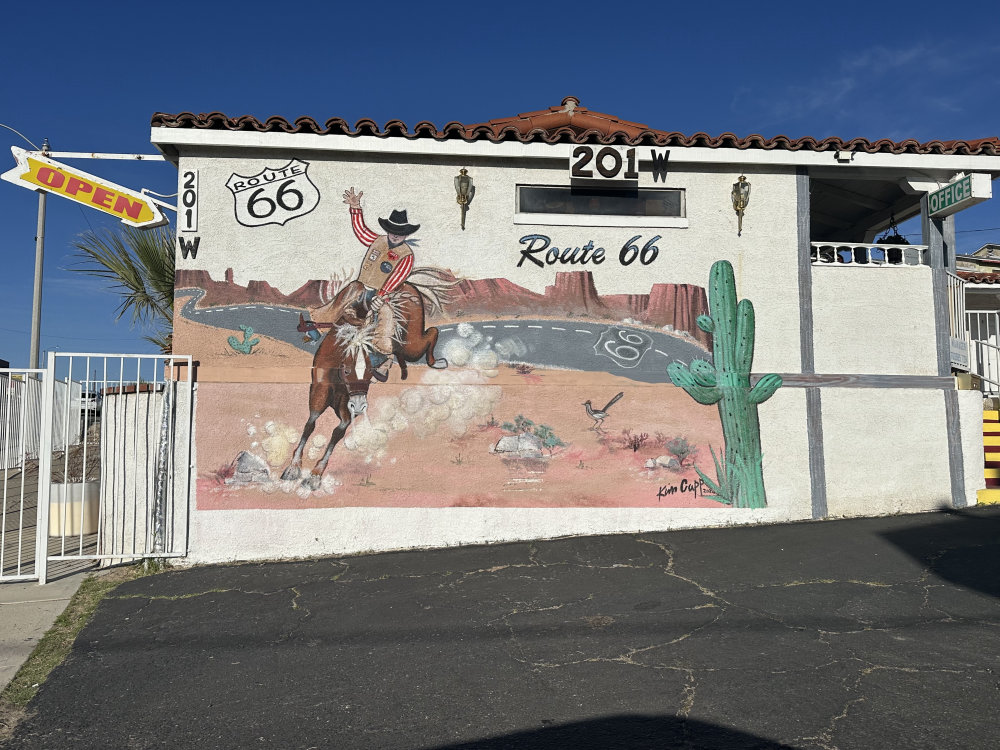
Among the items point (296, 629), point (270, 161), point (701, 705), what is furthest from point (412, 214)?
point (701, 705)

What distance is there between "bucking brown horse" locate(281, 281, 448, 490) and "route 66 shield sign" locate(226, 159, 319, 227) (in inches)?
44.8

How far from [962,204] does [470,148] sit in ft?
20.5

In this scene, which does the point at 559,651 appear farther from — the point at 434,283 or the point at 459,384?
the point at 434,283

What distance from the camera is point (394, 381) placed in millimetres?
8234

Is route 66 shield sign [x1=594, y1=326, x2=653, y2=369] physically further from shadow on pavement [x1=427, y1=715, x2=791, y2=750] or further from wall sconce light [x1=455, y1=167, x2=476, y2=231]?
shadow on pavement [x1=427, y1=715, x2=791, y2=750]

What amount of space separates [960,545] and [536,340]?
500 centimetres

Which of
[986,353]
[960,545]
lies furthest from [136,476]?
[986,353]

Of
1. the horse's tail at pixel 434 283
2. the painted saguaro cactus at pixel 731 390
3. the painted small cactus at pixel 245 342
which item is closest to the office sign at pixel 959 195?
the painted saguaro cactus at pixel 731 390

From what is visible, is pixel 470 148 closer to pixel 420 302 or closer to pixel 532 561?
pixel 420 302

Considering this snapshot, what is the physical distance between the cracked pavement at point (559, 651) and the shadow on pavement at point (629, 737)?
14 millimetres

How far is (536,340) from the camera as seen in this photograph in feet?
27.7

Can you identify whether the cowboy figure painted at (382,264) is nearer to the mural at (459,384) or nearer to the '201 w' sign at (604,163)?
the mural at (459,384)

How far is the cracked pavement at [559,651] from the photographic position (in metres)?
3.84

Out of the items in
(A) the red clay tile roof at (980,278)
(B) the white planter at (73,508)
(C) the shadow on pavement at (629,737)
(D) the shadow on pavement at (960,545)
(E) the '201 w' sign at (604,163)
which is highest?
(E) the '201 w' sign at (604,163)
